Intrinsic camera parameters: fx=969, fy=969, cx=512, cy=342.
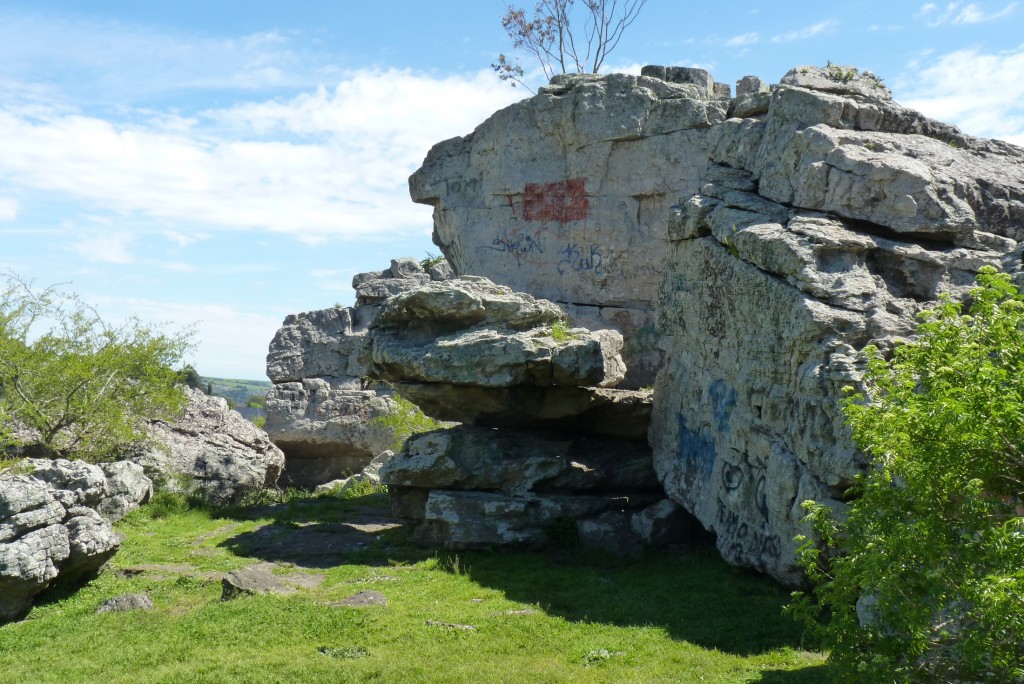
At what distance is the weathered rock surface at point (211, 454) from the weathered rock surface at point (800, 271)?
34.6ft

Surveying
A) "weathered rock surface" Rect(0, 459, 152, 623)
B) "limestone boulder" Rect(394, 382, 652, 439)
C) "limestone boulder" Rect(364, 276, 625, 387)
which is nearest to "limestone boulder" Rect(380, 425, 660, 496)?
"limestone boulder" Rect(394, 382, 652, 439)

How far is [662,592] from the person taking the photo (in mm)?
12914

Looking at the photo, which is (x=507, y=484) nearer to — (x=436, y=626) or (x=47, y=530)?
(x=436, y=626)

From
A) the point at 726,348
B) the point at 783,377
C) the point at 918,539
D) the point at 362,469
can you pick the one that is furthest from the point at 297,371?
the point at 918,539

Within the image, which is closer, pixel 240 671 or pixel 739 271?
pixel 240 671

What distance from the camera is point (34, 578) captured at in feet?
40.5

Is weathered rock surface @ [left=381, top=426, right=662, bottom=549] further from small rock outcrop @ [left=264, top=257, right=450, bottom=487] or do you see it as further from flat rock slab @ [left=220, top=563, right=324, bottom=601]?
small rock outcrop @ [left=264, top=257, right=450, bottom=487]

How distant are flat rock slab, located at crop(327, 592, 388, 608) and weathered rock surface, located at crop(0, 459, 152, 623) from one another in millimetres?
3576

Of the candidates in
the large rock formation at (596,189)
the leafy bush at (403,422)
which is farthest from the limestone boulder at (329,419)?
the large rock formation at (596,189)

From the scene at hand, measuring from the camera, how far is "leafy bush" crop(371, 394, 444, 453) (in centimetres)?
2234

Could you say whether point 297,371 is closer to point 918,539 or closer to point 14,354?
point 14,354

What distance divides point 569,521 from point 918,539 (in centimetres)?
984

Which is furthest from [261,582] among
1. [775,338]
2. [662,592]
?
[775,338]

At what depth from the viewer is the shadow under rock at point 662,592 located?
438 inches
